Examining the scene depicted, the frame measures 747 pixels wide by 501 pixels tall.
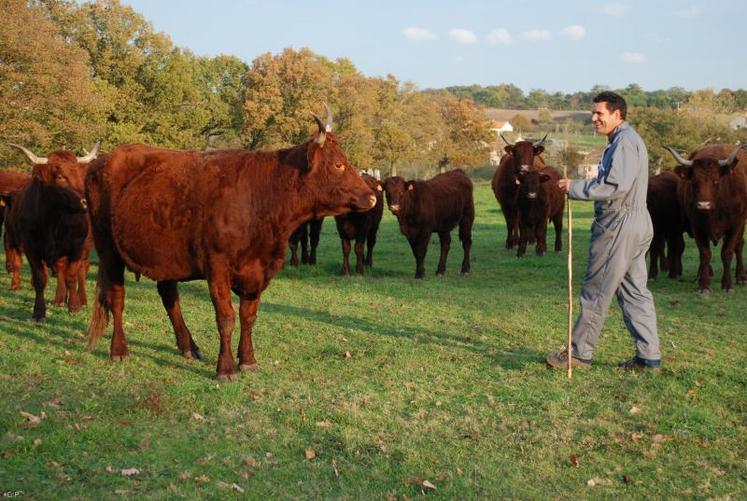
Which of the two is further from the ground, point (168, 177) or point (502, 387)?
point (168, 177)

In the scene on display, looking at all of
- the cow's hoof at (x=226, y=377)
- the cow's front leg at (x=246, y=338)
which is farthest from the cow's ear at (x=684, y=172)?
the cow's hoof at (x=226, y=377)

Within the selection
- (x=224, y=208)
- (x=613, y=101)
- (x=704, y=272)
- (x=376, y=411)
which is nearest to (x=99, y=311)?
(x=224, y=208)

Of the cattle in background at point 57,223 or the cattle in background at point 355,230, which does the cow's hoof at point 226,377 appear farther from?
the cattle in background at point 355,230

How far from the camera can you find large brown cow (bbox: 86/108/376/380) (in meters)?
7.09

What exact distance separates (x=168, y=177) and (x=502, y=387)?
11.7 feet

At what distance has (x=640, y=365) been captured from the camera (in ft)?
24.0

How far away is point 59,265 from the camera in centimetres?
1048

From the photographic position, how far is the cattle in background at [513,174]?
17.6m

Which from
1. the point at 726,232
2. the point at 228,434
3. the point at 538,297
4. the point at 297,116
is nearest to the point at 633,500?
the point at 228,434

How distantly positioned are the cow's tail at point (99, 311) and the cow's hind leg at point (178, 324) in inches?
21.3

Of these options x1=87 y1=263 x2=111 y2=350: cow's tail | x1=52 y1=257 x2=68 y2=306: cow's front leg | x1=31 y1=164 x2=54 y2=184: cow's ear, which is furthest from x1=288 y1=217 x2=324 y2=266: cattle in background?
x1=87 y1=263 x2=111 y2=350: cow's tail

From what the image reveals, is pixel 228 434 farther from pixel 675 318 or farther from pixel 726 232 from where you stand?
pixel 726 232

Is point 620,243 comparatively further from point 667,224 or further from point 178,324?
point 667,224

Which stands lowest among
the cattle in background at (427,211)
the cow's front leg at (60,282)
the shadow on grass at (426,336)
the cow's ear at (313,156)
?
the shadow on grass at (426,336)
